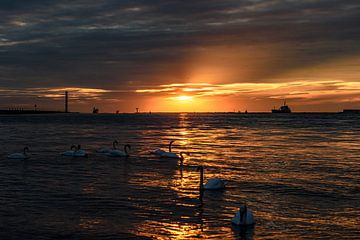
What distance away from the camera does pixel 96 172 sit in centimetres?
2941

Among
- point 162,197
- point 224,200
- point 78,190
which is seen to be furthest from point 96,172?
point 224,200

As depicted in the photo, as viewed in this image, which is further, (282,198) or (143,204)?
(282,198)

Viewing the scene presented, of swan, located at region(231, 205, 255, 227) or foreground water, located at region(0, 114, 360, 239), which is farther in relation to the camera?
swan, located at region(231, 205, 255, 227)

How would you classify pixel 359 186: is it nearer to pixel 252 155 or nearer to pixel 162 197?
pixel 162 197

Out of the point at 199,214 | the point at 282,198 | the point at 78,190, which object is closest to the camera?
the point at 199,214

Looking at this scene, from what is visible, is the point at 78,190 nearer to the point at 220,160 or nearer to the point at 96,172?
the point at 96,172

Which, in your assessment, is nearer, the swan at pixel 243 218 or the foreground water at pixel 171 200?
the foreground water at pixel 171 200

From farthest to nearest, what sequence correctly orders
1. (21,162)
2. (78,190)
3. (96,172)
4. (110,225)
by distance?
(21,162), (96,172), (78,190), (110,225)

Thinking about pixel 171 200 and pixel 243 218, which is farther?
pixel 171 200

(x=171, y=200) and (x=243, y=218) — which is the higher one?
(x=243, y=218)

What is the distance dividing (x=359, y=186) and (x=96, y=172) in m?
16.8

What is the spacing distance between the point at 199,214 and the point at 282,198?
530 centimetres

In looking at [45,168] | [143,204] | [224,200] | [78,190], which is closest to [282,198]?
[224,200]

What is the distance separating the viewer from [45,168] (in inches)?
1220
